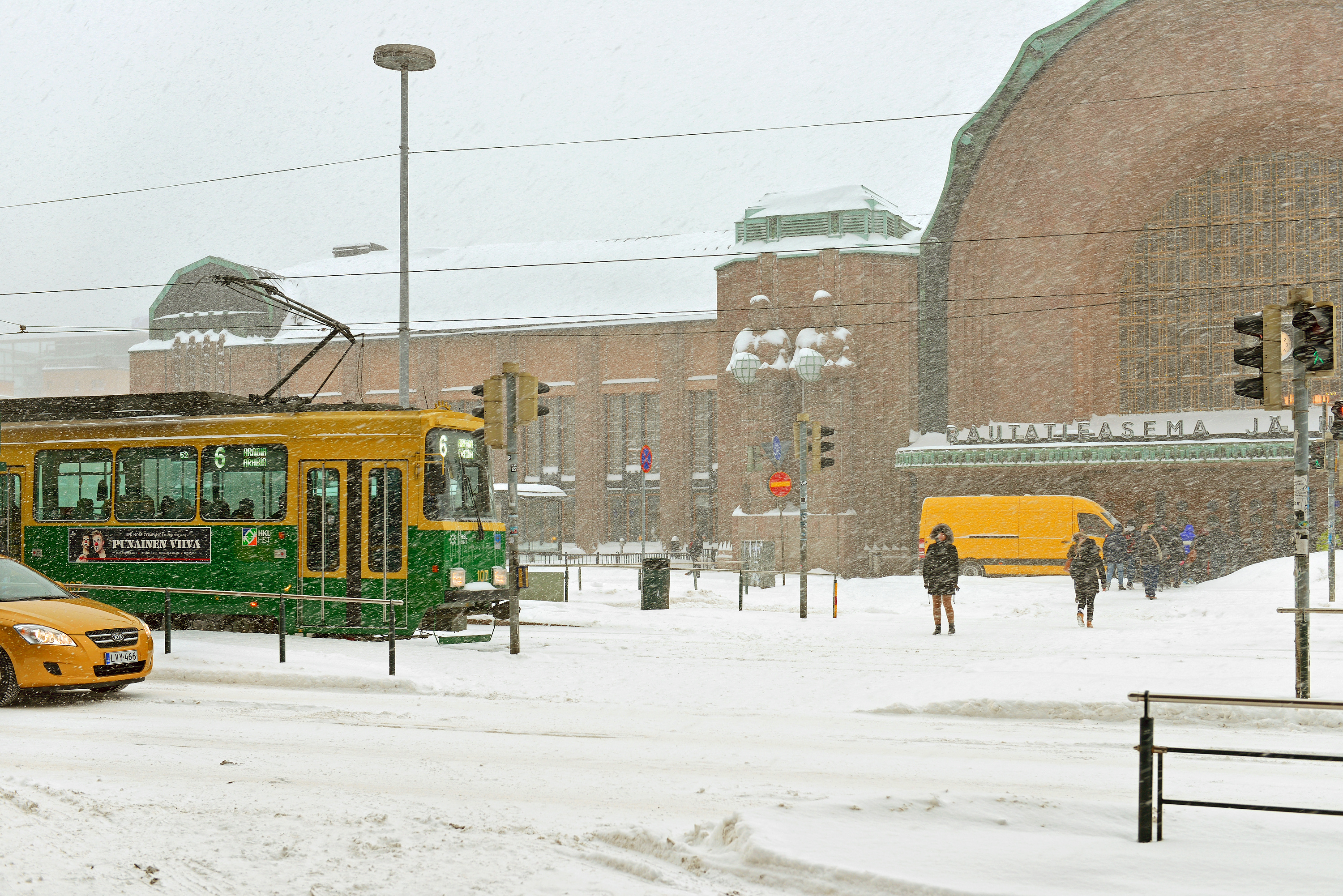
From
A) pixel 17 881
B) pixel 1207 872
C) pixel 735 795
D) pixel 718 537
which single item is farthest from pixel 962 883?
pixel 718 537

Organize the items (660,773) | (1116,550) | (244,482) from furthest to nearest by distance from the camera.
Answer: (1116,550), (244,482), (660,773)

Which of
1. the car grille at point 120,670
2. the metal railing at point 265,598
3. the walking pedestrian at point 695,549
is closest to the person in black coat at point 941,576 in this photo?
the metal railing at point 265,598

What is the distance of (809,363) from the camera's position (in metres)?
40.5

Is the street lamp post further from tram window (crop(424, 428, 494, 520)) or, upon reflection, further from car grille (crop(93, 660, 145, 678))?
car grille (crop(93, 660, 145, 678))

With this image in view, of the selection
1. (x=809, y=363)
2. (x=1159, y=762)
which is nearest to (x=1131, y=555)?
(x=809, y=363)

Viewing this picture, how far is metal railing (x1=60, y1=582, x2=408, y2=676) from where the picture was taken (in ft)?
42.6

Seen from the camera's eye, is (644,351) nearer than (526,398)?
No

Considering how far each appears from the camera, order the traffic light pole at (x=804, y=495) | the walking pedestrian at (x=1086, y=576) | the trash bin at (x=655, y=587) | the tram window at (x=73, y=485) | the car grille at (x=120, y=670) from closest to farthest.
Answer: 1. the car grille at (x=120, y=670)
2. the tram window at (x=73, y=485)
3. the walking pedestrian at (x=1086, y=576)
4. the traffic light pole at (x=804, y=495)
5. the trash bin at (x=655, y=587)

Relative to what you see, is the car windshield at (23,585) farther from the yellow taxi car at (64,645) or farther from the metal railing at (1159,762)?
the metal railing at (1159,762)

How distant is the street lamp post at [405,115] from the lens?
78.3 ft

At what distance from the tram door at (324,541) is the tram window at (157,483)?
1.80 meters

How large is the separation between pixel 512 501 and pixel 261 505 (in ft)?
12.5

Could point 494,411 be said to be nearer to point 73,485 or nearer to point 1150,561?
point 73,485

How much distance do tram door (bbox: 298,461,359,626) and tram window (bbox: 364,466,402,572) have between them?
1.11 ft
